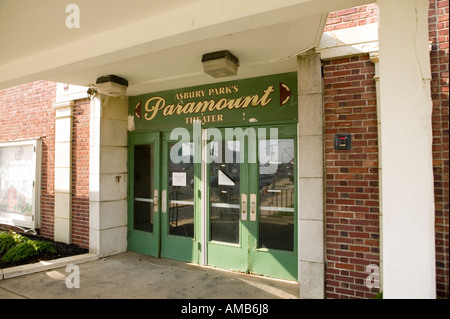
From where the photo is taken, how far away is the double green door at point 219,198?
13.6 feet

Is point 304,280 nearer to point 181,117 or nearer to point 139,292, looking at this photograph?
point 139,292

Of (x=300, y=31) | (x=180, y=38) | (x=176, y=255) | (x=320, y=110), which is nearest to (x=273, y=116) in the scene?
(x=320, y=110)

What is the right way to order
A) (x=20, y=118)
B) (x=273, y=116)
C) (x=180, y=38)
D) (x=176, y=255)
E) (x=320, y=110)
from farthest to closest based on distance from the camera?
(x=20, y=118) < (x=176, y=255) < (x=273, y=116) < (x=320, y=110) < (x=180, y=38)

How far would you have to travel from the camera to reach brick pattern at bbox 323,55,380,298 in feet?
10.5

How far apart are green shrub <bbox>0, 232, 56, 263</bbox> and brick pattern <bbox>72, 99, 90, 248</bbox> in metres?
0.52

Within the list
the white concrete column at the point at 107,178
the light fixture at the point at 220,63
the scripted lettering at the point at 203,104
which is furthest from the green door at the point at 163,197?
the light fixture at the point at 220,63

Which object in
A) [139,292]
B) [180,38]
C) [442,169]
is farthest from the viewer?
[139,292]

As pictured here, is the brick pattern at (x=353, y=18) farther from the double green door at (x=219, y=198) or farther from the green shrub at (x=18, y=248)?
the green shrub at (x=18, y=248)

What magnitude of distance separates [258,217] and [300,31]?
2580 millimetres

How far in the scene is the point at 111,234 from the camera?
5254mm

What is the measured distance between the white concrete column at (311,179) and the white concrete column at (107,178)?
3.49m

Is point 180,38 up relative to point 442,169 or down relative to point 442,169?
up

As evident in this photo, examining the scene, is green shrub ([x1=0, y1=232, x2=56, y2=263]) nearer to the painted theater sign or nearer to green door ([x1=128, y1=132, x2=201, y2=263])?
green door ([x1=128, y1=132, x2=201, y2=263])

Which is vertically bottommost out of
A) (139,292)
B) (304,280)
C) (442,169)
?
(139,292)
